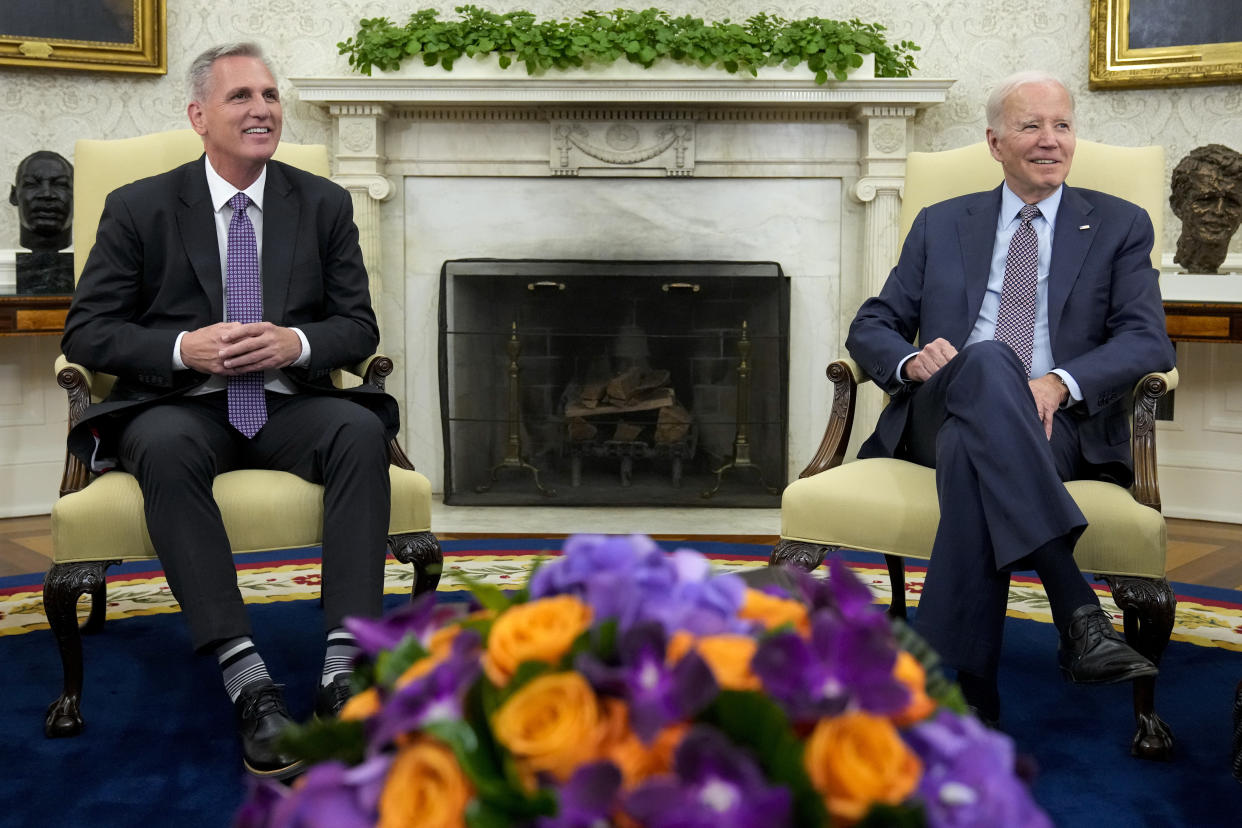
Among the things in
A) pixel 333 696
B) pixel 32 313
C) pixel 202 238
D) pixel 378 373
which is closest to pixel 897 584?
pixel 378 373

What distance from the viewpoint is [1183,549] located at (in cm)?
382

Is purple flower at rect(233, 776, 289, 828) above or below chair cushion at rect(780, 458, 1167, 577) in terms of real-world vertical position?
above

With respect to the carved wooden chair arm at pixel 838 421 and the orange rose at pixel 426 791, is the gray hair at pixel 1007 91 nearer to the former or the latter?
the carved wooden chair arm at pixel 838 421

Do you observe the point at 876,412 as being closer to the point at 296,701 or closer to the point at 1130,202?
the point at 1130,202

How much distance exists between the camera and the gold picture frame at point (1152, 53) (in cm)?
420

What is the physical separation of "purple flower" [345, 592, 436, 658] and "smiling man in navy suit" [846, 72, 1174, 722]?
136cm

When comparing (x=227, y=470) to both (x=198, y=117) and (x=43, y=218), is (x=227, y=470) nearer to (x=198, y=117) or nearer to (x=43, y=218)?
(x=198, y=117)

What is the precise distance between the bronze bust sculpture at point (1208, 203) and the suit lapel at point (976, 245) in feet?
5.29

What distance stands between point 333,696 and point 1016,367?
1326mm

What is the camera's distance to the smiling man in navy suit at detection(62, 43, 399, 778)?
2049 mm

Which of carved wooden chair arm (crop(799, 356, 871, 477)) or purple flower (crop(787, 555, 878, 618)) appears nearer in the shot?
purple flower (crop(787, 555, 878, 618))

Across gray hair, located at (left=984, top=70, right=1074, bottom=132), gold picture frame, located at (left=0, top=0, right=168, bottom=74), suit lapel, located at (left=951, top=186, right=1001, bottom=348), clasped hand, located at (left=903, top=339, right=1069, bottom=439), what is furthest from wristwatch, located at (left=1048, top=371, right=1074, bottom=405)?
gold picture frame, located at (left=0, top=0, right=168, bottom=74)

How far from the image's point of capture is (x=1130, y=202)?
102 inches

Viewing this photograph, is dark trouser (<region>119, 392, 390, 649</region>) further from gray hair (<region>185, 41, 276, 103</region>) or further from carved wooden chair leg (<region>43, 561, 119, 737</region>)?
gray hair (<region>185, 41, 276, 103</region>)
